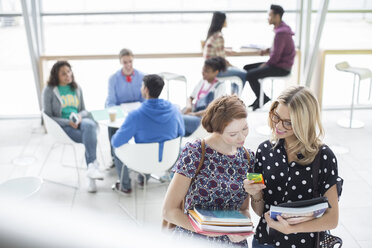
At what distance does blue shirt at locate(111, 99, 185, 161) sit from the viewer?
3646mm

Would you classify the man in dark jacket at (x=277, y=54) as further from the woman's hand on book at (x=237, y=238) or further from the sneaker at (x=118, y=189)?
the woman's hand on book at (x=237, y=238)

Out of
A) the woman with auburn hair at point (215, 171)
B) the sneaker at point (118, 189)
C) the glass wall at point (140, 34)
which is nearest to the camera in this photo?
the woman with auburn hair at point (215, 171)

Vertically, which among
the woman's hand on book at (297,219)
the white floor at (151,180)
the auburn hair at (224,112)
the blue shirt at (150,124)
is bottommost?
the white floor at (151,180)

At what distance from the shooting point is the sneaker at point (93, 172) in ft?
14.6

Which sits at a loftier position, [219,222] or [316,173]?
[316,173]

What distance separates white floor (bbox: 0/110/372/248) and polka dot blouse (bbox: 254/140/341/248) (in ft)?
4.68

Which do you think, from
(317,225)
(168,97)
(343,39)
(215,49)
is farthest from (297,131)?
(343,39)

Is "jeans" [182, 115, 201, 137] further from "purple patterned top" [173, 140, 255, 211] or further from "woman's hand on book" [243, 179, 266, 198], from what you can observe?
"woman's hand on book" [243, 179, 266, 198]

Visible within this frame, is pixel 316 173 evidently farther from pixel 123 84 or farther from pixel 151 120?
pixel 123 84

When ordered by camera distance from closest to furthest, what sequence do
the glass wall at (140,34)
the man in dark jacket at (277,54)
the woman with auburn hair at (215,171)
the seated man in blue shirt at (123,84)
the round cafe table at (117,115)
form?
the woman with auburn hair at (215,171) < the round cafe table at (117,115) < the seated man in blue shirt at (123,84) < the man in dark jacket at (277,54) < the glass wall at (140,34)

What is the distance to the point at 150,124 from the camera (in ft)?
12.1

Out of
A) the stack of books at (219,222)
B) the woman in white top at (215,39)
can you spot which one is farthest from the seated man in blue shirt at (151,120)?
the woman in white top at (215,39)

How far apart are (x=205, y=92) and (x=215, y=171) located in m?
2.78

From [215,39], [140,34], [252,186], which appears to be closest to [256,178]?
[252,186]
